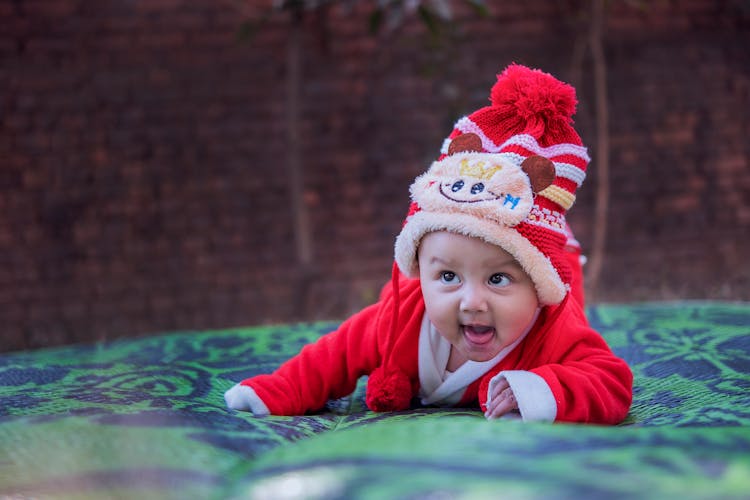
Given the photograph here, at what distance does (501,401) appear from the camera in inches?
57.6

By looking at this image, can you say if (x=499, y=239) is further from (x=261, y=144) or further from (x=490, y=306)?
(x=261, y=144)

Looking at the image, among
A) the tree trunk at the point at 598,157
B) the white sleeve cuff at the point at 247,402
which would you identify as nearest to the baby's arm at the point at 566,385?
the white sleeve cuff at the point at 247,402

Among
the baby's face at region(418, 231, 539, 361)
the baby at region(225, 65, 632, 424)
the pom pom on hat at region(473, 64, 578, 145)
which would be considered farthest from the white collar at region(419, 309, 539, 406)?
the pom pom on hat at region(473, 64, 578, 145)

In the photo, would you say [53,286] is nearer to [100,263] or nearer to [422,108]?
[100,263]

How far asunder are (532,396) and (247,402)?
55 centimetres

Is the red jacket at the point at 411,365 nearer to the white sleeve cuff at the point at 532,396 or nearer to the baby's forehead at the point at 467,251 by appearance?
the white sleeve cuff at the point at 532,396

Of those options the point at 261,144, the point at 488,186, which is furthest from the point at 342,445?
the point at 261,144

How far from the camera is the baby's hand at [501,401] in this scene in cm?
145

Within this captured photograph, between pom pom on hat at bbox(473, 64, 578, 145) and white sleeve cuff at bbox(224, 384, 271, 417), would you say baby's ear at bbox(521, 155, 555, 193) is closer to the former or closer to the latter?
pom pom on hat at bbox(473, 64, 578, 145)

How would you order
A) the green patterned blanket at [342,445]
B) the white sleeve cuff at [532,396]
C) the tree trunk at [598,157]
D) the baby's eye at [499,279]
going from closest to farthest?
the green patterned blanket at [342,445] < the white sleeve cuff at [532,396] < the baby's eye at [499,279] < the tree trunk at [598,157]

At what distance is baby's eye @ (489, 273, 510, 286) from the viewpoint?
4.95ft

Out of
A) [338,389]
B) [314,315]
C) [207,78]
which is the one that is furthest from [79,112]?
[338,389]

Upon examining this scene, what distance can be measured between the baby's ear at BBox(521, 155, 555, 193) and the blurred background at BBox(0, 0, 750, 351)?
2.60 m

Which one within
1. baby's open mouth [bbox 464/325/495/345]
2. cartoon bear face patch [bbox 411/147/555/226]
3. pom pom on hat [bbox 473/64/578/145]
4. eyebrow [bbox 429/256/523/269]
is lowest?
baby's open mouth [bbox 464/325/495/345]
